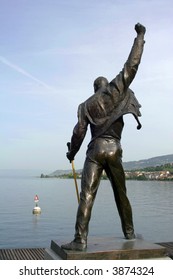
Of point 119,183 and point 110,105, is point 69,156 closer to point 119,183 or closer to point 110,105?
point 119,183

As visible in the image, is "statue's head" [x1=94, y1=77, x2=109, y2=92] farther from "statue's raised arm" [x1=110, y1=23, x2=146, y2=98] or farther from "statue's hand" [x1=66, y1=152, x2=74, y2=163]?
"statue's hand" [x1=66, y1=152, x2=74, y2=163]

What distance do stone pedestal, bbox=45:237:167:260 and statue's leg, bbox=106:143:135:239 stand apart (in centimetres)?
34

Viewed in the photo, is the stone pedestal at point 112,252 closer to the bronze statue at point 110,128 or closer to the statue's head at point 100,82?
the bronze statue at point 110,128

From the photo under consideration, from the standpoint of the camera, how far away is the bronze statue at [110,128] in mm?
6047

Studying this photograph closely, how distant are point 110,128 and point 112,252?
1.78 metres

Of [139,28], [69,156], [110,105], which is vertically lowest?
[69,156]

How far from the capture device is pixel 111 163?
6113 mm

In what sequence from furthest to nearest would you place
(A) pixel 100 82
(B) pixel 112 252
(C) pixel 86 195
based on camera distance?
1. (A) pixel 100 82
2. (C) pixel 86 195
3. (B) pixel 112 252

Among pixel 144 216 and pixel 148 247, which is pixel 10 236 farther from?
→ pixel 148 247

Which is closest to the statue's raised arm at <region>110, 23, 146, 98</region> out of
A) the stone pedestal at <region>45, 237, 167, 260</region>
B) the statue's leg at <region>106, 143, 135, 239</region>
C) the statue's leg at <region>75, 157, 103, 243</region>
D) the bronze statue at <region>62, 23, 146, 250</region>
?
the bronze statue at <region>62, 23, 146, 250</region>

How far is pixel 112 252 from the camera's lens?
551 centimetres

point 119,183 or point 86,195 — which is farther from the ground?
point 119,183

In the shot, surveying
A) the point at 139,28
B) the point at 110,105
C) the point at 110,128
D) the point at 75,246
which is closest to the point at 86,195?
the point at 75,246
